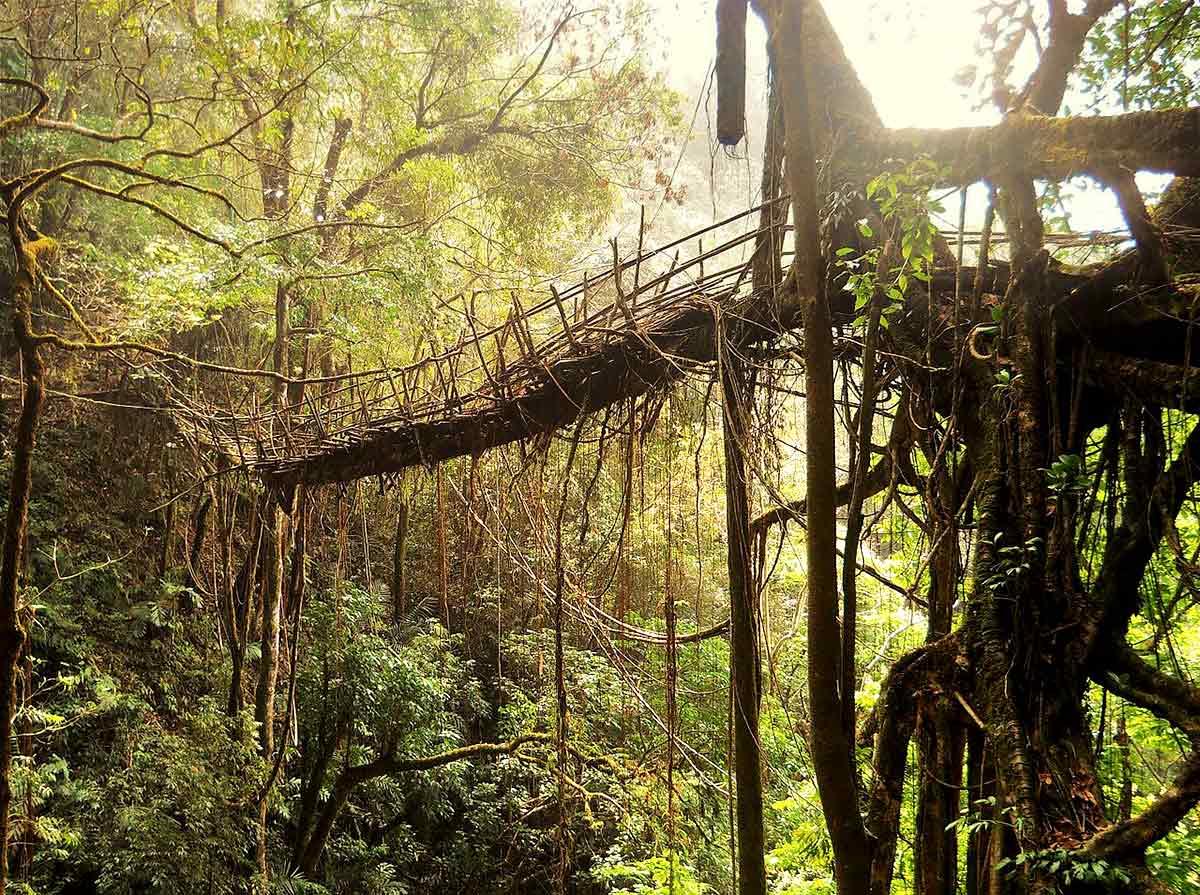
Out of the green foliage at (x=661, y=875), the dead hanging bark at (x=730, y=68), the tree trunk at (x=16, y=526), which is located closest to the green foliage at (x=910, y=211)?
the dead hanging bark at (x=730, y=68)

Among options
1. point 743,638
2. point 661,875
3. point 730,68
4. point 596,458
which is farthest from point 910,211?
point 661,875

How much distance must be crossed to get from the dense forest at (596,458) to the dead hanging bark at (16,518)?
18mm

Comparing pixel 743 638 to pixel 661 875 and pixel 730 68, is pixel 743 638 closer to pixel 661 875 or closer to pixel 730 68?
pixel 730 68

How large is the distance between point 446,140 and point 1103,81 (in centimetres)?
569

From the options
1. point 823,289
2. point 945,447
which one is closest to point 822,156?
point 823,289

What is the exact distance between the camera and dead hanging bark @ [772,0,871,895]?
1.24 m

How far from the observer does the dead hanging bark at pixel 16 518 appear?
8.49ft

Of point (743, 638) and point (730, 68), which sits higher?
point (730, 68)

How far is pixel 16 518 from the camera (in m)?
2.64

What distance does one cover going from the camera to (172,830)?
482 centimetres

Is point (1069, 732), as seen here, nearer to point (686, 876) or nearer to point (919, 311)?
point (919, 311)

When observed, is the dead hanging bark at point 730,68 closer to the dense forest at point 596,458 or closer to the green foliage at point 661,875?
the dense forest at point 596,458

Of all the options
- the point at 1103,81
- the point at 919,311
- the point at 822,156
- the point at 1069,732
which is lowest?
the point at 1069,732

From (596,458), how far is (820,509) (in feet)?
5.26
